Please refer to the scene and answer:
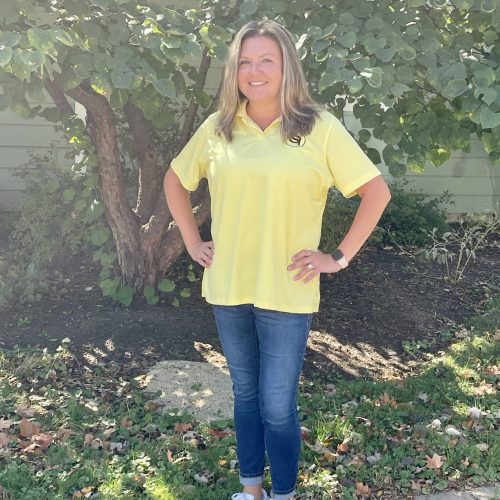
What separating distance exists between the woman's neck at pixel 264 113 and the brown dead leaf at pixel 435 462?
1.80 metres

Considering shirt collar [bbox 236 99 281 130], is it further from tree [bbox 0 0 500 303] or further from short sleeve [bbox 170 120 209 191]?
tree [bbox 0 0 500 303]

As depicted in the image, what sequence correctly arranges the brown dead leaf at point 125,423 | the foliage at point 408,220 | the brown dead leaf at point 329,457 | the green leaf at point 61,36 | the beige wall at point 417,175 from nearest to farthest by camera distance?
the green leaf at point 61,36 → the brown dead leaf at point 329,457 → the brown dead leaf at point 125,423 → the foliage at point 408,220 → the beige wall at point 417,175

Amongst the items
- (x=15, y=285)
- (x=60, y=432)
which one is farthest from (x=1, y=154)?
(x=60, y=432)

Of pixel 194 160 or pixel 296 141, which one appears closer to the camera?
pixel 296 141

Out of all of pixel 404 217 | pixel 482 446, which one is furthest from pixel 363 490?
pixel 404 217

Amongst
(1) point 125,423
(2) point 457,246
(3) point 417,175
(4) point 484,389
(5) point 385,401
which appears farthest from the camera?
(3) point 417,175

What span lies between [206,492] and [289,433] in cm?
66

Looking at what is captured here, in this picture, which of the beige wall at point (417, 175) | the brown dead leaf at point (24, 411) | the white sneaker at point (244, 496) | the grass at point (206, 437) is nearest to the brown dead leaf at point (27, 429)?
the grass at point (206, 437)

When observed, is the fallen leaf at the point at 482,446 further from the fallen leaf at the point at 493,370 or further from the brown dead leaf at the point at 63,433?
the brown dead leaf at the point at 63,433

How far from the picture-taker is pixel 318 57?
10.8 ft

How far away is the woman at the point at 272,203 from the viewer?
2.28m

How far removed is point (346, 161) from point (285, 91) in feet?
1.06

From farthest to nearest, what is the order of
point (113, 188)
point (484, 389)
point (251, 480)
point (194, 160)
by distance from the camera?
point (113, 188), point (484, 389), point (251, 480), point (194, 160)

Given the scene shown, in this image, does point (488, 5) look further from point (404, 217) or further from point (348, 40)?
point (404, 217)
